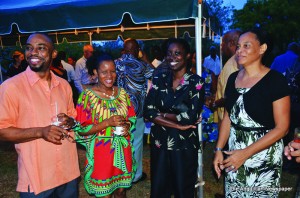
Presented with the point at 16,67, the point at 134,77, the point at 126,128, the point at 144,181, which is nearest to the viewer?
the point at 126,128

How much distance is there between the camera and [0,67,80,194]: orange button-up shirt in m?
2.17

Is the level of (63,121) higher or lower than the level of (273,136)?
higher

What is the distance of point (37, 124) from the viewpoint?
2244 millimetres

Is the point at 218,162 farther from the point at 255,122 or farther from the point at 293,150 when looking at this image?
the point at 293,150

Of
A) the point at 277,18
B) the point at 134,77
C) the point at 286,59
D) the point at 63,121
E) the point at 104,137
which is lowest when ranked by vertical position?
the point at 104,137

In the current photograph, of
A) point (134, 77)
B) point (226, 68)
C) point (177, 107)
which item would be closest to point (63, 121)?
point (177, 107)

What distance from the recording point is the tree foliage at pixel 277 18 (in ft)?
116

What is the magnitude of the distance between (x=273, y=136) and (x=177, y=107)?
40.2 inches

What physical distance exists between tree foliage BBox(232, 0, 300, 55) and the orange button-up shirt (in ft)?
112

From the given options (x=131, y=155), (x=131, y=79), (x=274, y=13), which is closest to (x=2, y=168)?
→ (x=131, y=79)

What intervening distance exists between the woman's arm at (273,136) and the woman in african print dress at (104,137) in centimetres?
101

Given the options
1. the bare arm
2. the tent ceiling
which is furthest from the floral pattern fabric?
the bare arm

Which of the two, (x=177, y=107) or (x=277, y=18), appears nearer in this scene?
(x=177, y=107)

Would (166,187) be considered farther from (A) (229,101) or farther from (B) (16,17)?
(B) (16,17)
